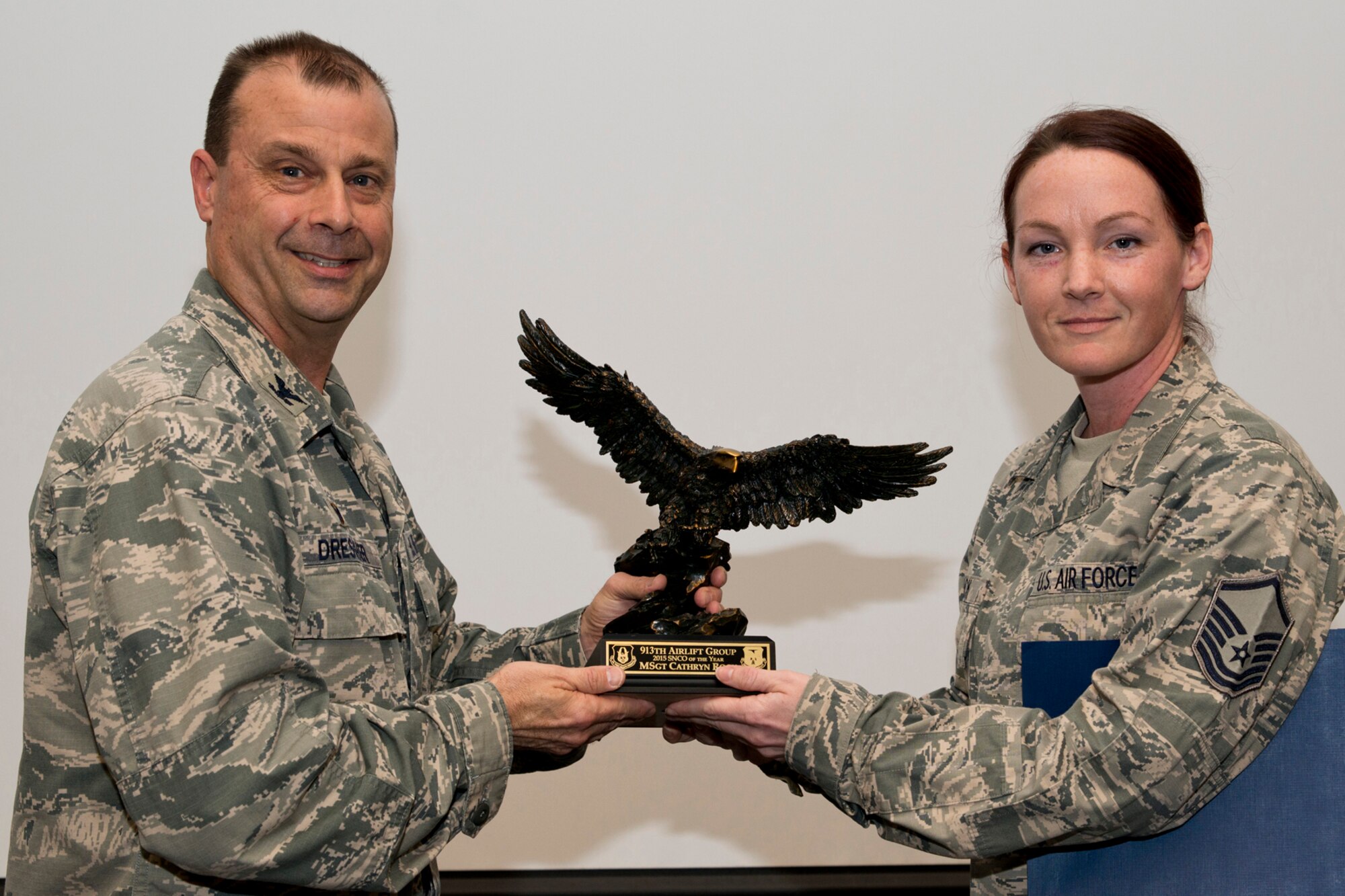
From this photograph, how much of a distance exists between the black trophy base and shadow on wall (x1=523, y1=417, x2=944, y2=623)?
47.8 inches

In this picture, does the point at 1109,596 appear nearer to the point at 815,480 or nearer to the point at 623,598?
the point at 815,480

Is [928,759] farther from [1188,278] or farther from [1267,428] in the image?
[1188,278]

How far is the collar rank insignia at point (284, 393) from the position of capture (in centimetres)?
189

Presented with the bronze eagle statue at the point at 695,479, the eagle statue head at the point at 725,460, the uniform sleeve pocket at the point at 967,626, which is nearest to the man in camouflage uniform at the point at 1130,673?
the uniform sleeve pocket at the point at 967,626

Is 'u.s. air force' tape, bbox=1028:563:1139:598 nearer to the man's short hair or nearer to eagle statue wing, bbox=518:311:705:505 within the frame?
eagle statue wing, bbox=518:311:705:505

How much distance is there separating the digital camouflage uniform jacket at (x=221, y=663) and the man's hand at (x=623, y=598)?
49 centimetres

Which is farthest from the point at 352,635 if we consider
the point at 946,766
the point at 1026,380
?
the point at 1026,380

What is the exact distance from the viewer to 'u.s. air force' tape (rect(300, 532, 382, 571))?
1.82 m

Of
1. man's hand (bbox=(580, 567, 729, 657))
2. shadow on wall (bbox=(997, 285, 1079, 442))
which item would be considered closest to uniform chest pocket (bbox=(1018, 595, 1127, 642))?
man's hand (bbox=(580, 567, 729, 657))

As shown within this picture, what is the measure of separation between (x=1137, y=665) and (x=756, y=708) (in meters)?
0.63

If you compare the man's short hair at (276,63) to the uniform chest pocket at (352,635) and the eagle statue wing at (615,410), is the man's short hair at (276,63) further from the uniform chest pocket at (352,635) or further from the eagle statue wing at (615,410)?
the uniform chest pocket at (352,635)

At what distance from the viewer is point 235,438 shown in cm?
170

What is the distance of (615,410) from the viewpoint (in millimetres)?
2258

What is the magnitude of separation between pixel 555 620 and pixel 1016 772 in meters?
1.11
